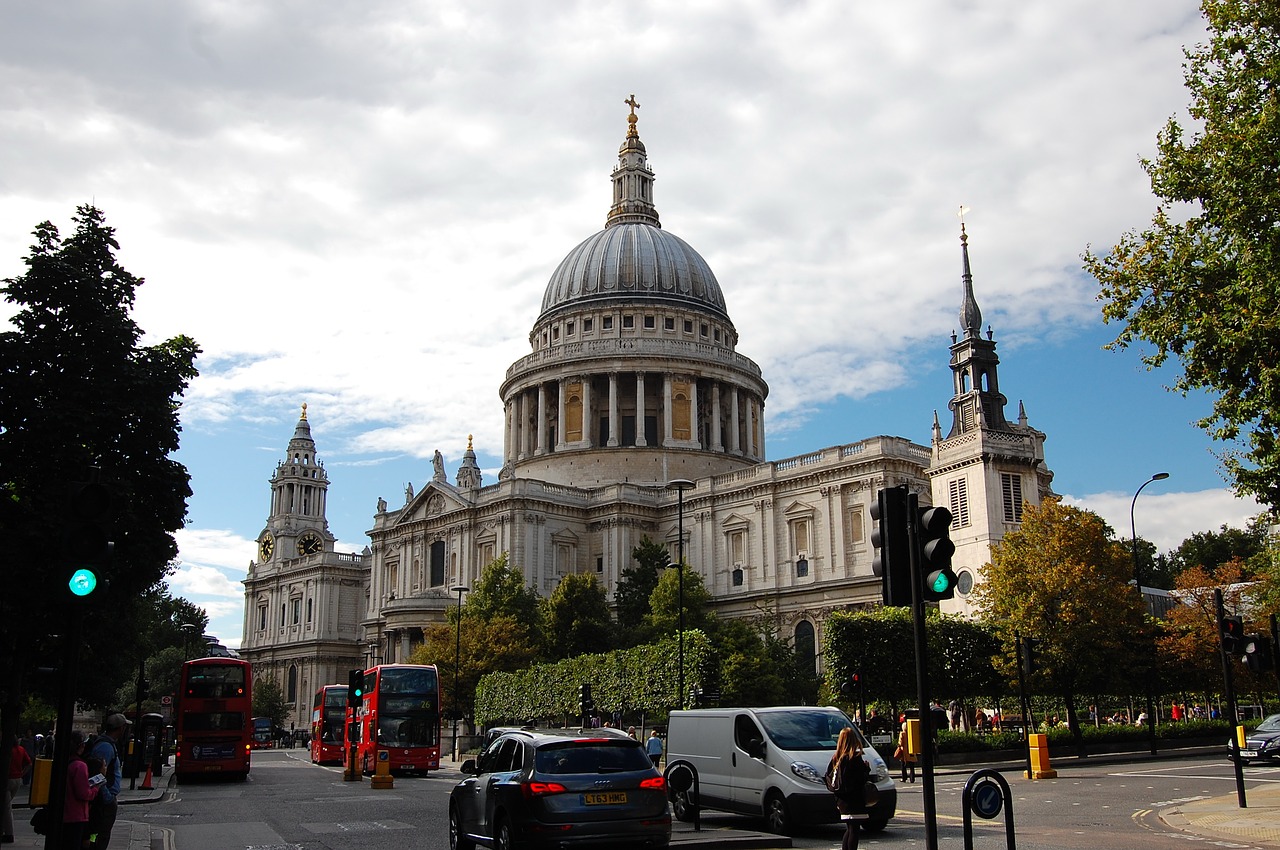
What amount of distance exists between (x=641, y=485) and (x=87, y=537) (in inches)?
2985

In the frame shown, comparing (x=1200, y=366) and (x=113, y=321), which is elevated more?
(x=113, y=321)

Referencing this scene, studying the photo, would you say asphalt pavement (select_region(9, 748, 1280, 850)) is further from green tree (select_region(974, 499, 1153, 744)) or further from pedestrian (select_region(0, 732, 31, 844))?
green tree (select_region(974, 499, 1153, 744))

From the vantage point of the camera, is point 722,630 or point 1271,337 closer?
point 1271,337

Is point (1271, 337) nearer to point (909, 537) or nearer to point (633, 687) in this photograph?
point (909, 537)

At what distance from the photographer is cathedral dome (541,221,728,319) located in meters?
101

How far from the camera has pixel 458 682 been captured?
62.7m

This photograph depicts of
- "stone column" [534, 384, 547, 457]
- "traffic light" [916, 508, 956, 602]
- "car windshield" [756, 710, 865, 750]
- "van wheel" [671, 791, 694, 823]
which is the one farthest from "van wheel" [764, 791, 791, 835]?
"stone column" [534, 384, 547, 457]

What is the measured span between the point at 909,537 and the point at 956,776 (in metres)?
23.0

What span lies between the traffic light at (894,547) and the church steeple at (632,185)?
325ft

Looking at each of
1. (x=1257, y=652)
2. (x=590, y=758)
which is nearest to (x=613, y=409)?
(x=1257, y=652)

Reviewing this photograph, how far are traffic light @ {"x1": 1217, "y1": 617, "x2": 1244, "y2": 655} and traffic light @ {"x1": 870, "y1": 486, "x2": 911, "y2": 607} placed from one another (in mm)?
13119

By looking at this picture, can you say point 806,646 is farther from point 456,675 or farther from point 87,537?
point 87,537

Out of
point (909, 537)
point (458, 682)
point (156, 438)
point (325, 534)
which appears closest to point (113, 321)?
point (156, 438)

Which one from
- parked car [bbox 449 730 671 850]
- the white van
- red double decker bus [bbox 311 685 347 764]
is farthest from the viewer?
red double decker bus [bbox 311 685 347 764]
